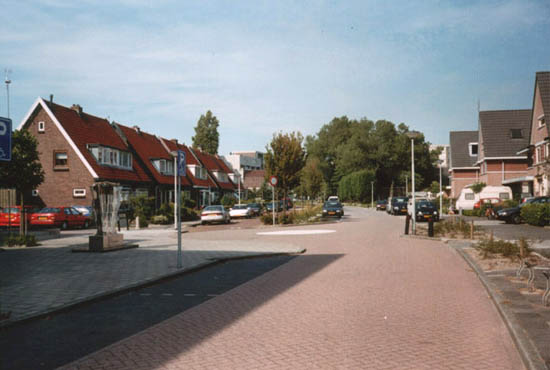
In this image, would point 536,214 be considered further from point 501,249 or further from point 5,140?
point 5,140

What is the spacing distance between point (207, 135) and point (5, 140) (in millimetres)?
78748

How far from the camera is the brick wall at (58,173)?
35.5 meters

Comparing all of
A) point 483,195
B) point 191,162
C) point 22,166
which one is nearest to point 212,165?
point 191,162

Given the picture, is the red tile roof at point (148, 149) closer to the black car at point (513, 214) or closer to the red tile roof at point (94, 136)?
the red tile roof at point (94, 136)

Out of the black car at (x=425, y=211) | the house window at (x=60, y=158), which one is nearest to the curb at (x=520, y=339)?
the black car at (x=425, y=211)

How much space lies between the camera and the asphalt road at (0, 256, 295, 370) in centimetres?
516

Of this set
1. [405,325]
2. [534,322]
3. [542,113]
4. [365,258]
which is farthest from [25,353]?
[542,113]

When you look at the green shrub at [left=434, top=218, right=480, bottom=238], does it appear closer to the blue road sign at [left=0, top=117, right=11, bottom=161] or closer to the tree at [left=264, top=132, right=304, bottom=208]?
the tree at [left=264, top=132, right=304, bottom=208]

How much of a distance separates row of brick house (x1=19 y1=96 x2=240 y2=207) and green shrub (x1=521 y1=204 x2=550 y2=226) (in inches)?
979

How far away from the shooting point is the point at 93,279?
9.81 metres

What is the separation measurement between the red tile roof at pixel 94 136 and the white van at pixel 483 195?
2794cm

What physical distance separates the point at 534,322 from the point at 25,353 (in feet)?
19.2

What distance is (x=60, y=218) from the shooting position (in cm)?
A: 2795

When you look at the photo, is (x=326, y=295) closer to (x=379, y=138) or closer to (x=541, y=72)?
(x=541, y=72)
